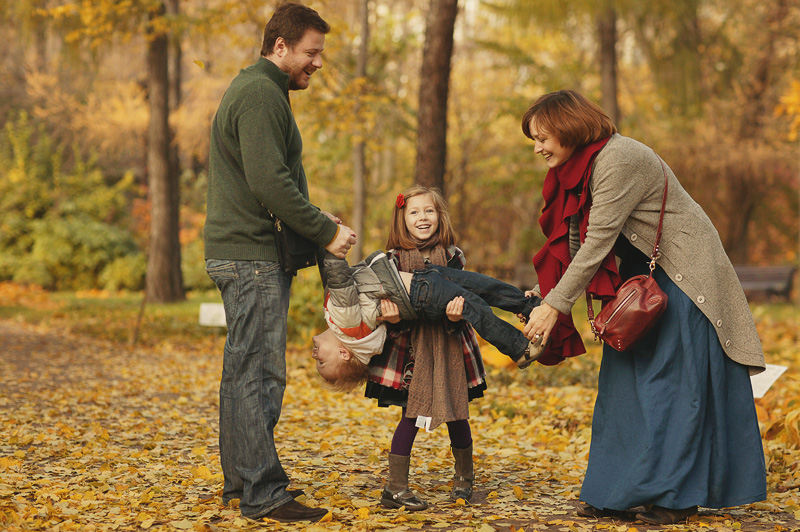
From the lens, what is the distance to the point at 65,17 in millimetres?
11484

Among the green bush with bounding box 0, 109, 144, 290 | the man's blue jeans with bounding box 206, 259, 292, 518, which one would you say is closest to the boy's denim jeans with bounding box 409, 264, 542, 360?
the man's blue jeans with bounding box 206, 259, 292, 518

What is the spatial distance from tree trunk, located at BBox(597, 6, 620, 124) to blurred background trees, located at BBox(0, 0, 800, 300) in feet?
0.13

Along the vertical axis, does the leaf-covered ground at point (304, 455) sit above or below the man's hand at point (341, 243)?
below

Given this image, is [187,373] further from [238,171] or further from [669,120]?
[669,120]

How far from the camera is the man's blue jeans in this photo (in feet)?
10.6

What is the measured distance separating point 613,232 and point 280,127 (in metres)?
1.45

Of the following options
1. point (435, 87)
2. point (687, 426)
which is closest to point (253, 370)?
point (687, 426)

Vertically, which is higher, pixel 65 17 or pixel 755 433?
pixel 65 17

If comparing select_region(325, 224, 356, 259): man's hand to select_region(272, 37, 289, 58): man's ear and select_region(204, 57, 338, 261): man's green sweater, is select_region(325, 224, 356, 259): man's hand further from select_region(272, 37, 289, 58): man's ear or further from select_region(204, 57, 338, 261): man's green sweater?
select_region(272, 37, 289, 58): man's ear

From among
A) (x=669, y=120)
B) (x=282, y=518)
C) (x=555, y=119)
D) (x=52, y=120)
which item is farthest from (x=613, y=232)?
(x=52, y=120)

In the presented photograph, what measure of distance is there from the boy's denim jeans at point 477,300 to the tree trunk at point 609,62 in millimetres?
10816

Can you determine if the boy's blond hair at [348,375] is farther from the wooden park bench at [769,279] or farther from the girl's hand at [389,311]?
the wooden park bench at [769,279]

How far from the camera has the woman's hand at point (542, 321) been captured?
10.7ft

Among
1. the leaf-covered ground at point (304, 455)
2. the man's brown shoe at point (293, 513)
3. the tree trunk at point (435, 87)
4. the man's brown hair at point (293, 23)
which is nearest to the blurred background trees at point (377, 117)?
the tree trunk at point (435, 87)
